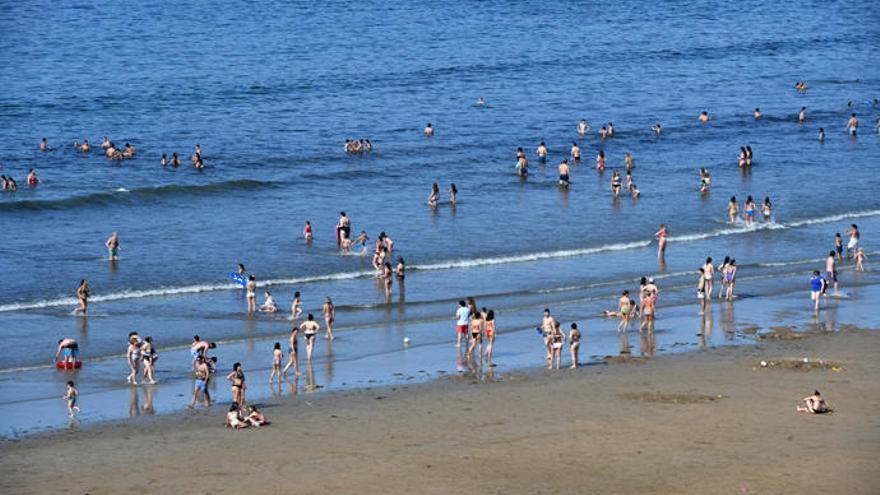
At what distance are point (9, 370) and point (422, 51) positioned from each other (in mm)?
50867

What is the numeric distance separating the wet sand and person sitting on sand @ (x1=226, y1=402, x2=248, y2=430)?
0.27 meters

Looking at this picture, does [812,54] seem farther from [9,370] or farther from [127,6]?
[9,370]

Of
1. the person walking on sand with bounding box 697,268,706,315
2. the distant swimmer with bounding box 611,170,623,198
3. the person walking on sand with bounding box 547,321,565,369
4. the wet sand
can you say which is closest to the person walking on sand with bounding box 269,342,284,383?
the wet sand

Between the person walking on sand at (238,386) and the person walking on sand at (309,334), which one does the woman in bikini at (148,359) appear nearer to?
the person walking on sand at (238,386)

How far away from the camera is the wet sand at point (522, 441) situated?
848 inches

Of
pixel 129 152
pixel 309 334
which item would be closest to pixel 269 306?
pixel 309 334

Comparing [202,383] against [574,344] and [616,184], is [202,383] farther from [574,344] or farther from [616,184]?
[616,184]

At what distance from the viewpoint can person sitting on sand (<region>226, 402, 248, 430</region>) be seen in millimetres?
24891

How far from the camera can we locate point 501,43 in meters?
81.6

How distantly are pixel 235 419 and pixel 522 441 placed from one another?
5.04m

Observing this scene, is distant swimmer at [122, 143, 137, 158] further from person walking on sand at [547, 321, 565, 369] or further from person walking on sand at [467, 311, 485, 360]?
person walking on sand at [547, 321, 565, 369]

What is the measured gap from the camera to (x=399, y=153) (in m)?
56.1

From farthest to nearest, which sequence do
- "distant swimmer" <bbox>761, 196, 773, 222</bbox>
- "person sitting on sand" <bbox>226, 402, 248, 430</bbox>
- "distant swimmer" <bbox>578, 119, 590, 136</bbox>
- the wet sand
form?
"distant swimmer" <bbox>578, 119, 590, 136</bbox> → "distant swimmer" <bbox>761, 196, 773, 222</bbox> → "person sitting on sand" <bbox>226, 402, 248, 430</bbox> → the wet sand

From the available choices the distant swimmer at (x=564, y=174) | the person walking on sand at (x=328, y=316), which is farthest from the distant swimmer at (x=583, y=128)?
the person walking on sand at (x=328, y=316)
